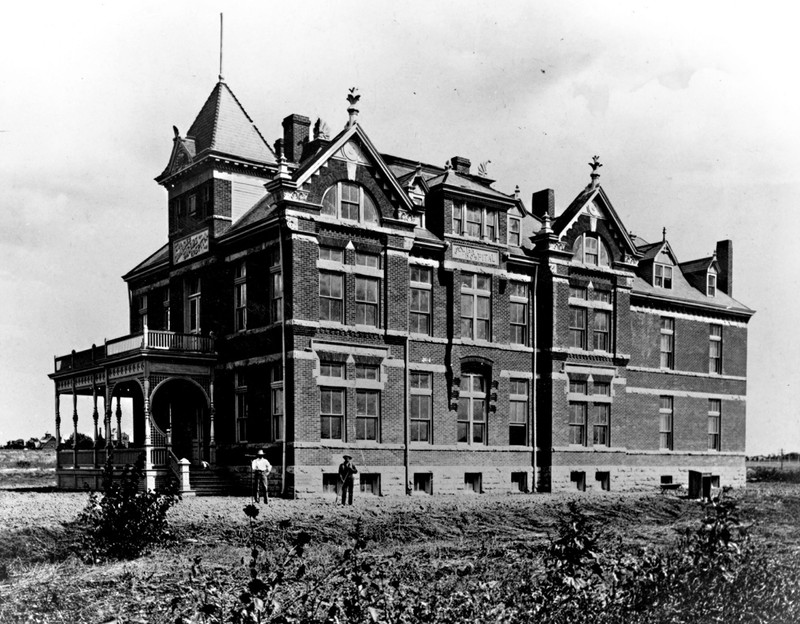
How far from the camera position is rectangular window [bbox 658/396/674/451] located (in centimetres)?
3956

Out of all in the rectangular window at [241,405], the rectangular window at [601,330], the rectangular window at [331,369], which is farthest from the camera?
the rectangular window at [601,330]

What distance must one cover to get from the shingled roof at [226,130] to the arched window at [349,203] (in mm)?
4783

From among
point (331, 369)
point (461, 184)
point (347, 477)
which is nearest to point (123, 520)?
point (347, 477)

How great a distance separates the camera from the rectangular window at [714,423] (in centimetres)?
4169

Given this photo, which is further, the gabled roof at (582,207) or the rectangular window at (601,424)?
the rectangular window at (601,424)

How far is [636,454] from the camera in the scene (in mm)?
38000

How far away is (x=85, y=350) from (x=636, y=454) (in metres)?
23.4

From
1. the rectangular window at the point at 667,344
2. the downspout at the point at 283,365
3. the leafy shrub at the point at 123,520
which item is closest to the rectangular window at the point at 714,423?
the rectangular window at the point at 667,344

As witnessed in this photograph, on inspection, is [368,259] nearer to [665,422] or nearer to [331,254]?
[331,254]

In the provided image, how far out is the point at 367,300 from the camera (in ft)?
98.5

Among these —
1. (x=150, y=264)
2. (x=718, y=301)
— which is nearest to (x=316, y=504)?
(x=150, y=264)

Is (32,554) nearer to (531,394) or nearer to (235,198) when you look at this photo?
(235,198)

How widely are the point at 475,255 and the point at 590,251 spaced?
6.37 meters

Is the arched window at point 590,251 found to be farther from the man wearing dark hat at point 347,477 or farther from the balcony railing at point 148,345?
the balcony railing at point 148,345
